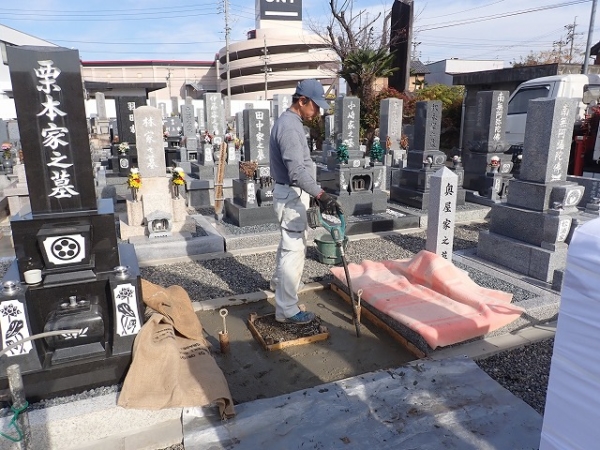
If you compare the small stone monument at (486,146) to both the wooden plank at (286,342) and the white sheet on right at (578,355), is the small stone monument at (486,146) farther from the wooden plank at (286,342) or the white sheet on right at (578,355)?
the white sheet on right at (578,355)

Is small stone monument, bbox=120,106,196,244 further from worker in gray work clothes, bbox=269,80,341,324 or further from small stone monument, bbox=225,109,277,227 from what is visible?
worker in gray work clothes, bbox=269,80,341,324

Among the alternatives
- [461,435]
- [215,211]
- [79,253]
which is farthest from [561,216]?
[215,211]

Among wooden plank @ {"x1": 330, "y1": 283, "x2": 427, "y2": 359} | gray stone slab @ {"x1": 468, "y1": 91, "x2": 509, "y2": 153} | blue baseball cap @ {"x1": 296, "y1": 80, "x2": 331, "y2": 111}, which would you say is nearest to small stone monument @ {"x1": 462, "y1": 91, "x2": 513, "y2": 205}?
gray stone slab @ {"x1": 468, "y1": 91, "x2": 509, "y2": 153}

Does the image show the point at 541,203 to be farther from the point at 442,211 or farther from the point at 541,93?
the point at 541,93

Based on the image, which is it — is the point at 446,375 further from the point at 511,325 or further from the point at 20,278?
the point at 20,278

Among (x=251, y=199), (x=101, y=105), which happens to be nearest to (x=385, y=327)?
(x=251, y=199)

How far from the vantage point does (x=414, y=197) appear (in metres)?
8.91

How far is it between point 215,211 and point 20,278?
5590mm

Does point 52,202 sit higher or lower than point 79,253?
higher

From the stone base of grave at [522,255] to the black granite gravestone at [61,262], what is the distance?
4445 millimetres

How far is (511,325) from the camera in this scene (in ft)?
12.6

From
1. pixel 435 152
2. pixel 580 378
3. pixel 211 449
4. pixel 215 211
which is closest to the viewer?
pixel 580 378

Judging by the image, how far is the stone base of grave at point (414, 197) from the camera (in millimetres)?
8625

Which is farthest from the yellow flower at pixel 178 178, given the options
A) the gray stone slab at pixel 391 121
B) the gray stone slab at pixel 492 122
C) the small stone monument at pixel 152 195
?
the gray stone slab at pixel 391 121
